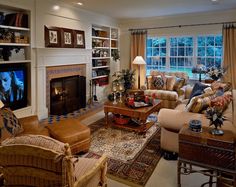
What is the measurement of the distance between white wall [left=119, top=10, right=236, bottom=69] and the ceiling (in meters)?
0.28

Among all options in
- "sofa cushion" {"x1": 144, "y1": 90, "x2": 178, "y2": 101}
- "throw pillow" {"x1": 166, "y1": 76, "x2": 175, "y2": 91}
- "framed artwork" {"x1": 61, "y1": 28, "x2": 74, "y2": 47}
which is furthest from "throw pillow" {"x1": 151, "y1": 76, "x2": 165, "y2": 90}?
"framed artwork" {"x1": 61, "y1": 28, "x2": 74, "y2": 47}

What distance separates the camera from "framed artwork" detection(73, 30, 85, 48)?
5.59 m

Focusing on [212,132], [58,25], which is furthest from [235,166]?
[58,25]

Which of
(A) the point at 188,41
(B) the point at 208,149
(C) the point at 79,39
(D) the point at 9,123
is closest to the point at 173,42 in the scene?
(A) the point at 188,41

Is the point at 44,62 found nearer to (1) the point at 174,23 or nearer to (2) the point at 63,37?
(2) the point at 63,37

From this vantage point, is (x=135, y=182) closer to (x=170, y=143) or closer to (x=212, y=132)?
(x=170, y=143)

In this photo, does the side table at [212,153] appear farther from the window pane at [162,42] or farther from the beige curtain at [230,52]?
the window pane at [162,42]

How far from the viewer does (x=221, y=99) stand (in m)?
3.01

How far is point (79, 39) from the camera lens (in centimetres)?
576

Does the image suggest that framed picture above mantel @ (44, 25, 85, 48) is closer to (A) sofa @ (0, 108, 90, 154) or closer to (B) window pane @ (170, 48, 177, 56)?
(A) sofa @ (0, 108, 90, 154)

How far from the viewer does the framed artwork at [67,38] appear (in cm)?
520

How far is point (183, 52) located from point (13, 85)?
493 centimetres

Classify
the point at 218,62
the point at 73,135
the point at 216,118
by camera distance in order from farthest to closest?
the point at 218,62
the point at 73,135
the point at 216,118

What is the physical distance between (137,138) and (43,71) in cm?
254
